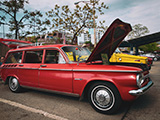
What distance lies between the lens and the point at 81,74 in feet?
9.85

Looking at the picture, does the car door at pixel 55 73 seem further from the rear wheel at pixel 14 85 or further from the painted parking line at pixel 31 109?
the rear wheel at pixel 14 85

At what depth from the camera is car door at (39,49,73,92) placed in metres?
3.20

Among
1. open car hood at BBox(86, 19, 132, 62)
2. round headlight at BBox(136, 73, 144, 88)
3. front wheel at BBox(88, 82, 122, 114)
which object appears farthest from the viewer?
open car hood at BBox(86, 19, 132, 62)

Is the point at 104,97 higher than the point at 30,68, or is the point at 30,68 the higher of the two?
the point at 30,68

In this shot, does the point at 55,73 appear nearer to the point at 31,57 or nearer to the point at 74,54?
the point at 74,54

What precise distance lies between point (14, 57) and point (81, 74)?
3031 millimetres

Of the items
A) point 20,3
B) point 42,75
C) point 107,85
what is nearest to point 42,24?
point 20,3

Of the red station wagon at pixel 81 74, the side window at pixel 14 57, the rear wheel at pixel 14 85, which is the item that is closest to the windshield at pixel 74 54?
the red station wagon at pixel 81 74

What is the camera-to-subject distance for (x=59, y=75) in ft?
10.9

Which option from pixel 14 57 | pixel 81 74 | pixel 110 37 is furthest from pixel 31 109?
pixel 110 37

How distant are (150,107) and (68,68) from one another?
2.18m

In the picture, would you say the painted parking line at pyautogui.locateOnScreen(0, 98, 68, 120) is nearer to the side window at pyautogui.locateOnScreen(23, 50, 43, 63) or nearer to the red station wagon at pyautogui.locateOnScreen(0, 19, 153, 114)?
the red station wagon at pyautogui.locateOnScreen(0, 19, 153, 114)

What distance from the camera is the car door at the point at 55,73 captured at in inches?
126

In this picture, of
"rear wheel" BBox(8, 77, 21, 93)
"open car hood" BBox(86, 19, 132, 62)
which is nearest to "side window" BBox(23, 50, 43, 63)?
"rear wheel" BBox(8, 77, 21, 93)
